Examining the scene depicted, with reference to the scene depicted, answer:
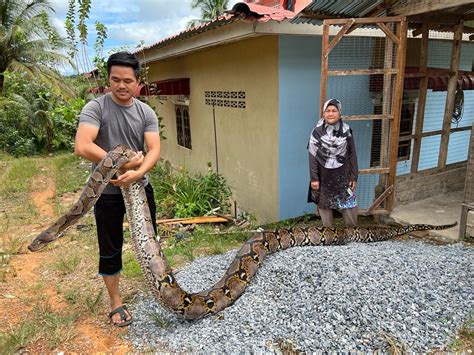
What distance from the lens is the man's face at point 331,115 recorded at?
4.52 m

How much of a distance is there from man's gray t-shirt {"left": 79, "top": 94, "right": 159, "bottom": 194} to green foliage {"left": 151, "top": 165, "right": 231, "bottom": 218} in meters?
4.35

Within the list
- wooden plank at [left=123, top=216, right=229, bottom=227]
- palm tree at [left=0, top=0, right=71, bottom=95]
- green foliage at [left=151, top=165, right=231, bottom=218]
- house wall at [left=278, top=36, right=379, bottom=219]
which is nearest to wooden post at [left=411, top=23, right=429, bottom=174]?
house wall at [left=278, top=36, right=379, bottom=219]

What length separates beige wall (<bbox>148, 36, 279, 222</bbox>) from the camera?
6.53 metres

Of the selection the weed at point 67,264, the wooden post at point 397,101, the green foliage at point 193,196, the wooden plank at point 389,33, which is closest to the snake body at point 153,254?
the weed at point 67,264

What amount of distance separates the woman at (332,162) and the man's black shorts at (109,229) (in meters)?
2.45

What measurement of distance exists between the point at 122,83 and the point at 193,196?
493 cm

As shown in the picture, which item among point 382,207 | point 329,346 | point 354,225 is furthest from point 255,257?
point 382,207

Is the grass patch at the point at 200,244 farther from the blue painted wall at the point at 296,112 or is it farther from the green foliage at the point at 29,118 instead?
the green foliage at the point at 29,118

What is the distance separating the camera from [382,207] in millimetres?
5703

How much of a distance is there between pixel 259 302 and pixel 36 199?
7.90 m

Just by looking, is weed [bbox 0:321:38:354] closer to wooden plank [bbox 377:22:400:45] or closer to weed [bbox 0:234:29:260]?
weed [bbox 0:234:29:260]

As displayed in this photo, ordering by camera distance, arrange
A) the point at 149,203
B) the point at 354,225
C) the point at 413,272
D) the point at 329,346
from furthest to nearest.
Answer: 1. the point at 354,225
2. the point at 413,272
3. the point at 149,203
4. the point at 329,346

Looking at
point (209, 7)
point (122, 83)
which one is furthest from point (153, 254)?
point (209, 7)

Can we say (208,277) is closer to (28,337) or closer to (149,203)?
(149,203)
